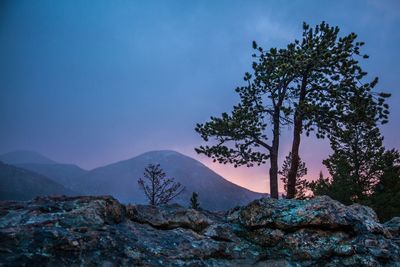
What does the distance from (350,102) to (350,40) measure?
12.9 feet

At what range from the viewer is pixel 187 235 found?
28.9 feet

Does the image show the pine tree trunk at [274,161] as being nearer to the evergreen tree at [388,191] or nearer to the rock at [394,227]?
the rock at [394,227]

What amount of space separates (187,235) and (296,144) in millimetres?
14552

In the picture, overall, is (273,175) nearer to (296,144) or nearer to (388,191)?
(296,144)

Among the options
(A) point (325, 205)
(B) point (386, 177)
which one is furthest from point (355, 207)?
(B) point (386, 177)

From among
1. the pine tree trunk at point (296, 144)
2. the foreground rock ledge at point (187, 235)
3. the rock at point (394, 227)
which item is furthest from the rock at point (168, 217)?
the pine tree trunk at point (296, 144)

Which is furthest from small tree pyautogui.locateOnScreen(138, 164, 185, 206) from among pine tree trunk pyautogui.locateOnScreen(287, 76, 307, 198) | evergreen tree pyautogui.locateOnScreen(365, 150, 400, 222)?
evergreen tree pyautogui.locateOnScreen(365, 150, 400, 222)

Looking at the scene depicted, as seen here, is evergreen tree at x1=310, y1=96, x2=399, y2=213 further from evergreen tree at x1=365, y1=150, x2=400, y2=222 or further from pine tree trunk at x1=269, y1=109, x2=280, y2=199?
pine tree trunk at x1=269, y1=109, x2=280, y2=199

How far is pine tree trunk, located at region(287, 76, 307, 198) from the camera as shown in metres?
20.7

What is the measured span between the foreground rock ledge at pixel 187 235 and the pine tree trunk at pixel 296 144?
31.4 feet

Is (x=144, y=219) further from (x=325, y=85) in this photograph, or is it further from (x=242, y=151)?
(x=325, y=85)

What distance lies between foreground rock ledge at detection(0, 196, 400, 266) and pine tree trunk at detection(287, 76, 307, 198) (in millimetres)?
9563

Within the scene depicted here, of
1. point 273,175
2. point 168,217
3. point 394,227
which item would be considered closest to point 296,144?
point 273,175

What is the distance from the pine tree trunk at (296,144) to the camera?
2067 cm
